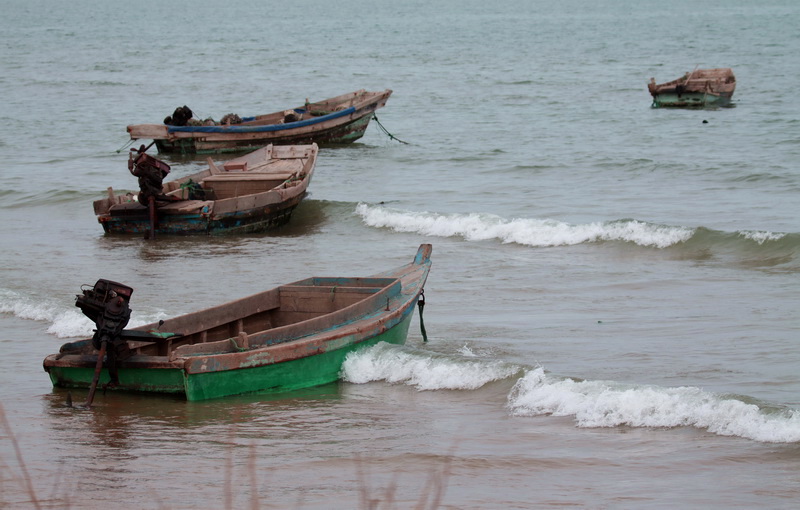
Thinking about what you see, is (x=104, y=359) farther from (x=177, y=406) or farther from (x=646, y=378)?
(x=646, y=378)

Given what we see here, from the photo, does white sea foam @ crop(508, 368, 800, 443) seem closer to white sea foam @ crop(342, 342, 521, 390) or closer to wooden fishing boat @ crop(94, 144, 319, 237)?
white sea foam @ crop(342, 342, 521, 390)

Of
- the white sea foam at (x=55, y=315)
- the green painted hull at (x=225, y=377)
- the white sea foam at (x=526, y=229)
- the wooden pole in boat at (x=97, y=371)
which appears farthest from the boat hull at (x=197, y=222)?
the wooden pole in boat at (x=97, y=371)

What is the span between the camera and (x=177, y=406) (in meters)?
8.62

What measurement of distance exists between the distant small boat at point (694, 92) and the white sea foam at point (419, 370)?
2660cm

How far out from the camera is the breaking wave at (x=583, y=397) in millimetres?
8055

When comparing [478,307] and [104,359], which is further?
[478,307]

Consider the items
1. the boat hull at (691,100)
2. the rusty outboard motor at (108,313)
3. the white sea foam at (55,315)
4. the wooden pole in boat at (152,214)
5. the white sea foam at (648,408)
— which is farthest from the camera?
the boat hull at (691,100)

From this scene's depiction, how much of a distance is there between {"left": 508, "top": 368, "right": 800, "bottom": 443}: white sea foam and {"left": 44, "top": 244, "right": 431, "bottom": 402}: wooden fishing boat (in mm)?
1560

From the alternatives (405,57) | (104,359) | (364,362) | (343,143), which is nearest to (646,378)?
(364,362)

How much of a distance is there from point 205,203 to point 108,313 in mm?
9270

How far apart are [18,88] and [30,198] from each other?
24828 millimetres

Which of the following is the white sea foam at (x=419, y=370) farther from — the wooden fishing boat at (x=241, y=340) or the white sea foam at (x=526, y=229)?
the white sea foam at (x=526, y=229)

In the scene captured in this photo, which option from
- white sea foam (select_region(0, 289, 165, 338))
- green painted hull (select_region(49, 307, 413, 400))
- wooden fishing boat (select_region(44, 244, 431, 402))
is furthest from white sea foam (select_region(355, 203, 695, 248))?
green painted hull (select_region(49, 307, 413, 400))

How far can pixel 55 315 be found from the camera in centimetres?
1211
